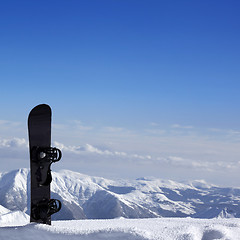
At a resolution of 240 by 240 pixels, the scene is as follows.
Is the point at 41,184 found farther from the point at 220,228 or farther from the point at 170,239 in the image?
the point at 220,228

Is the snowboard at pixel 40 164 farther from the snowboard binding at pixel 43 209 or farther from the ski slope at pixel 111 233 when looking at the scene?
the ski slope at pixel 111 233

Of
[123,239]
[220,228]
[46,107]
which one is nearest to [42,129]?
[46,107]

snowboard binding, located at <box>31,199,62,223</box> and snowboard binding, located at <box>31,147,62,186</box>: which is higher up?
snowboard binding, located at <box>31,147,62,186</box>

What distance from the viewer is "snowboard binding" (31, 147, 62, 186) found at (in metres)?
15.0

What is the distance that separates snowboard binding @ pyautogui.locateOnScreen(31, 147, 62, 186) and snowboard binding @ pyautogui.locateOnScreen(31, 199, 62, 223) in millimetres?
793

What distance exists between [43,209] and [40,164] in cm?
185

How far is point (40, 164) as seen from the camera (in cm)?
1511

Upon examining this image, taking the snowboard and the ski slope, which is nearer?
the ski slope

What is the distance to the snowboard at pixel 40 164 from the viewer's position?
1491 centimetres

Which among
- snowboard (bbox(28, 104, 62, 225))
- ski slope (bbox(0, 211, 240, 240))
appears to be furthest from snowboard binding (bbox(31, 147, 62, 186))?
ski slope (bbox(0, 211, 240, 240))

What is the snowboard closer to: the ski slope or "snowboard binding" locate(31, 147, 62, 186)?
"snowboard binding" locate(31, 147, 62, 186)

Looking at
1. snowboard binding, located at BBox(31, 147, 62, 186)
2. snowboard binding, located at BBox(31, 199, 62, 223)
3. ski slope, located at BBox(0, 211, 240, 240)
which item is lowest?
ski slope, located at BBox(0, 211, 240, 240)

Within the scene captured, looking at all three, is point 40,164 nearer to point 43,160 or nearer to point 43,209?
point 43,160

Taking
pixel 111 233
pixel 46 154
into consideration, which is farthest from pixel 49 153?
pixel 111 233
